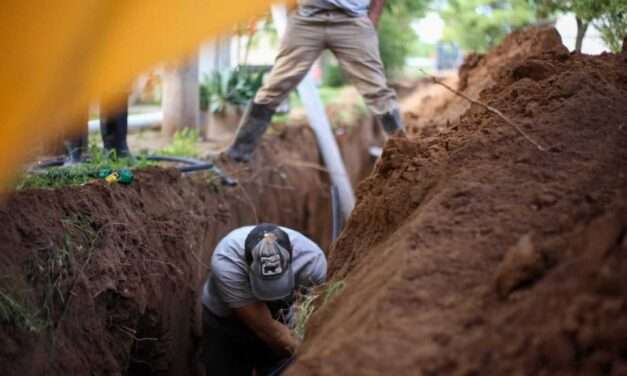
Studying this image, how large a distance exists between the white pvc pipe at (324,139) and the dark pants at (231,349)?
9.71ft

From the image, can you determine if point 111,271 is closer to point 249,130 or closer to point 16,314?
point 16,314

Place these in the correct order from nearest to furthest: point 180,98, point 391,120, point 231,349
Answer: point 231,349
point 391,120
point 180,98

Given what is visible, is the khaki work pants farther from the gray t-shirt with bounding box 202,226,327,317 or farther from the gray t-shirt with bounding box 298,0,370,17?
the gray t-shirt with bounding box 202,226,327,317

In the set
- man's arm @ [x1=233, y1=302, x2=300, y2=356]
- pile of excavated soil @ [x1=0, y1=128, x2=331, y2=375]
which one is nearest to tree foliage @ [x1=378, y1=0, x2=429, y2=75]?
pile of excavated soil @ [x1=0, y1=128, x2=331, y2=375]

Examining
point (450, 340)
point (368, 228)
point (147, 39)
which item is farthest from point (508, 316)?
point (147, 39)

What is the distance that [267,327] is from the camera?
5.22m

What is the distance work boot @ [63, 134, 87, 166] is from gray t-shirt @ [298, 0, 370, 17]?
222 cm

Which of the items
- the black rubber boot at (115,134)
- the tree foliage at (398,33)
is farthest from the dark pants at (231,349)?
the tree foliage at (398,33)

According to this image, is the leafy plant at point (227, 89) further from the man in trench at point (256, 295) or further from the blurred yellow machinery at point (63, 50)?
the blurred yellow machinery at point (63, 50)

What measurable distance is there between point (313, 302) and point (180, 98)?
206 inches

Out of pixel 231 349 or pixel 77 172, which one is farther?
pixel 231 349

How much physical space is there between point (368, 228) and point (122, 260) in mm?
1646

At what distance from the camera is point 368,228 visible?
4461mm

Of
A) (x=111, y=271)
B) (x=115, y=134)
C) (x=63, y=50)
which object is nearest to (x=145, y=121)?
(x=115, y=134)
